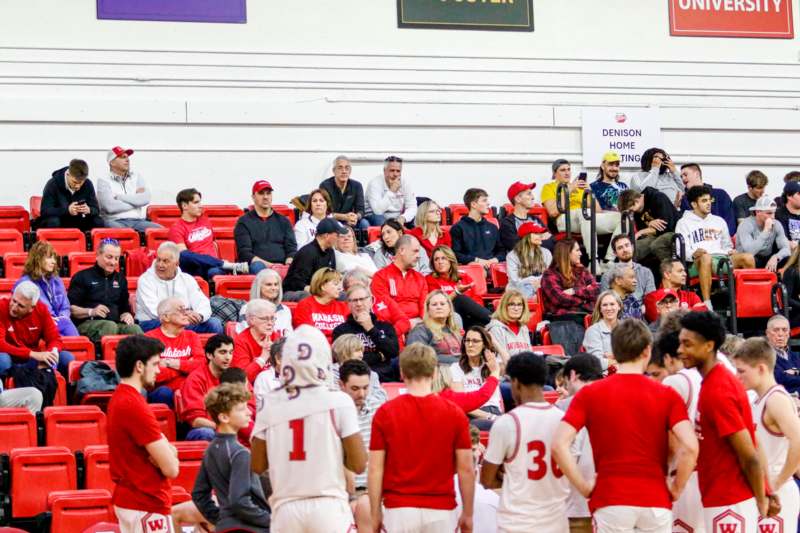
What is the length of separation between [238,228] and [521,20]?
4.71 m

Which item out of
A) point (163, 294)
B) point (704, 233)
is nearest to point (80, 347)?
point (163, 294)

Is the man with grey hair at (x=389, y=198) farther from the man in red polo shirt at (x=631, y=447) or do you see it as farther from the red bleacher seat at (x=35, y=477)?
the man in red polo shirt at (x=631, y=447)

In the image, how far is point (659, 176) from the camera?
602 inches

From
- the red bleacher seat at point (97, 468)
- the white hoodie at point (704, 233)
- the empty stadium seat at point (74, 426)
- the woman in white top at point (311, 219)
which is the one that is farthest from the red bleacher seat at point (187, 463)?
the white hoodie at point (704, 233)

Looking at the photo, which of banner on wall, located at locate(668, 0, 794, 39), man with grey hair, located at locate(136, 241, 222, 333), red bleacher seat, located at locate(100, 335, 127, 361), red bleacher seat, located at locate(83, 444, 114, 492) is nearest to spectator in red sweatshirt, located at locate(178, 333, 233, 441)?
red bleacher seat, located at locate(83, 444, 114, 492)

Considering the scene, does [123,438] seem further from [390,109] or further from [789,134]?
[789,134]

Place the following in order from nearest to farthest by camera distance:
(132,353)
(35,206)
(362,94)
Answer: (132,353), (35,206), (362,94)

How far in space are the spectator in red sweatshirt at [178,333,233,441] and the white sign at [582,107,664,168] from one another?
7.31 meters

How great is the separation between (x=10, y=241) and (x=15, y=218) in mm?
762

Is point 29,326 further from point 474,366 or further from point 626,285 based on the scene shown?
point 626,285

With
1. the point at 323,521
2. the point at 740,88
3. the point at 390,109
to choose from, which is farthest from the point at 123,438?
the point at 740,88

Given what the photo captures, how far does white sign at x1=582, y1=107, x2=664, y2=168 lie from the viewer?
1631 centimetres

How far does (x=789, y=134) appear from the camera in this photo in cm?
1708

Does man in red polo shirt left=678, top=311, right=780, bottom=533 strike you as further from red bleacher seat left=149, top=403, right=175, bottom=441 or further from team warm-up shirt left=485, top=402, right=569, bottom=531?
red bleacher seat left=149, top=403, right=175, bottom=441
